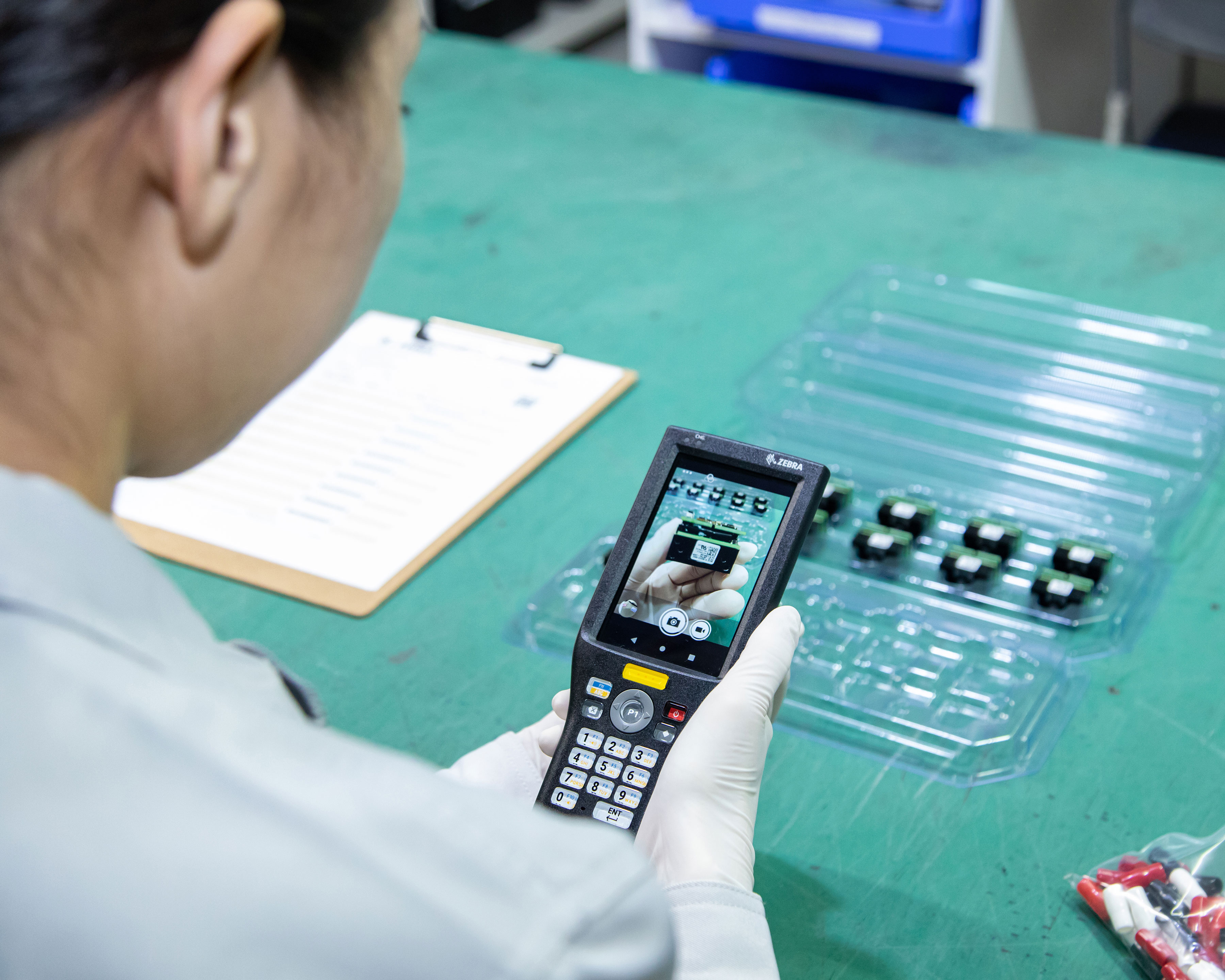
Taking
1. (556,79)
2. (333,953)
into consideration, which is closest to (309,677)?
(333,953)

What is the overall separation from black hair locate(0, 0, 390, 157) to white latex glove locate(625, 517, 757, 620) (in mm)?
417

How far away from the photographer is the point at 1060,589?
81 centimetres

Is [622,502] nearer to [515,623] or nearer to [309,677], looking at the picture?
[515,623]

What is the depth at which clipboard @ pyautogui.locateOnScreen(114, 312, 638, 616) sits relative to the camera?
902mm

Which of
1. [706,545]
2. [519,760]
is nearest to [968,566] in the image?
[706,545]

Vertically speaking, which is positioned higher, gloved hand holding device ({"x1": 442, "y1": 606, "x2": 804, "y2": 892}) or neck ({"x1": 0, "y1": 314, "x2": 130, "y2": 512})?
neck ({"x1": 0, "y1": 314, "x2": 130, "y2": 512})

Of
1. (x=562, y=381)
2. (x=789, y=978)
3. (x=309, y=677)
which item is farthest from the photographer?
(x=562, y=381)

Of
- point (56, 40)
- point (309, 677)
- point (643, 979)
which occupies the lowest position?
point (309, 677)

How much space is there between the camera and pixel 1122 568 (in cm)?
85

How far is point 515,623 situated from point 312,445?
0.28 meters

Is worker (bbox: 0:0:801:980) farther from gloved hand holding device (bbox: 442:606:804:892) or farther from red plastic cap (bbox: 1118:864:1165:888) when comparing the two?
red plastic cap (bbox: 1118:864:1165:888)

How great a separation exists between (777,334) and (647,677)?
0.56 m

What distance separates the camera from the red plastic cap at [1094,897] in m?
0.62

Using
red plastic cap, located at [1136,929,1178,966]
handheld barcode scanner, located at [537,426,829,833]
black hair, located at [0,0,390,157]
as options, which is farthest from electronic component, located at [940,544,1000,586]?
black hair, located at [0,0,390,157]
